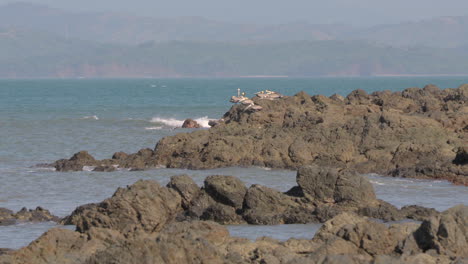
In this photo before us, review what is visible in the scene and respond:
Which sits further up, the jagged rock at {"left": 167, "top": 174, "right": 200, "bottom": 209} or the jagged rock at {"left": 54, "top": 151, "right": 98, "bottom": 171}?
the jagged rock at {"left": 167, "top": 174, "right": 200, "bottom": 209}

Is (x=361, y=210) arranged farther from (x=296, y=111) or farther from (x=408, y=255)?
(x=296, y=111)

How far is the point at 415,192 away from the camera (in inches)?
856

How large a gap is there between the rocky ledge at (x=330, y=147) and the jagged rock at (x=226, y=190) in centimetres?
765

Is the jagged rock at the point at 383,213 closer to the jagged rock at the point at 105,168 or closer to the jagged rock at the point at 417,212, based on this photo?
the jagged rock at the point at 417,212

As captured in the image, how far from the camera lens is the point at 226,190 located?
17.8 metres

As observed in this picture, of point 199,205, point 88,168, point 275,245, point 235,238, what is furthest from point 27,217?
point 88,168

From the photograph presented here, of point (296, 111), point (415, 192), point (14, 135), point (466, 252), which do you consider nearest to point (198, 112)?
point (14, 135)

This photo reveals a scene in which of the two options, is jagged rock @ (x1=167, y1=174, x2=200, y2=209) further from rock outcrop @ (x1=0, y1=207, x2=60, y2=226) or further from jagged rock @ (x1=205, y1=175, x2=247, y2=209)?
rock outcrop @ (x1=0, y1=207, x2=60, y2=226)

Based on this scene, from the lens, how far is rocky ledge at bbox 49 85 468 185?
2544cm

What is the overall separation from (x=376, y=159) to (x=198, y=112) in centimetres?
3925

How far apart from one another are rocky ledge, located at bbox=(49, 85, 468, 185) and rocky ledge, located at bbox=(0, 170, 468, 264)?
6958mm

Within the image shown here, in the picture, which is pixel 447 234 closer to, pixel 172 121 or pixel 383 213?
pixel 383 213

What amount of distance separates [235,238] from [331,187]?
563 cm

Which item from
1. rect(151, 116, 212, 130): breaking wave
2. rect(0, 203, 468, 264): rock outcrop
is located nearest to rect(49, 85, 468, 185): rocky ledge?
rect(0, 203, 468, 264): rock outcrop
